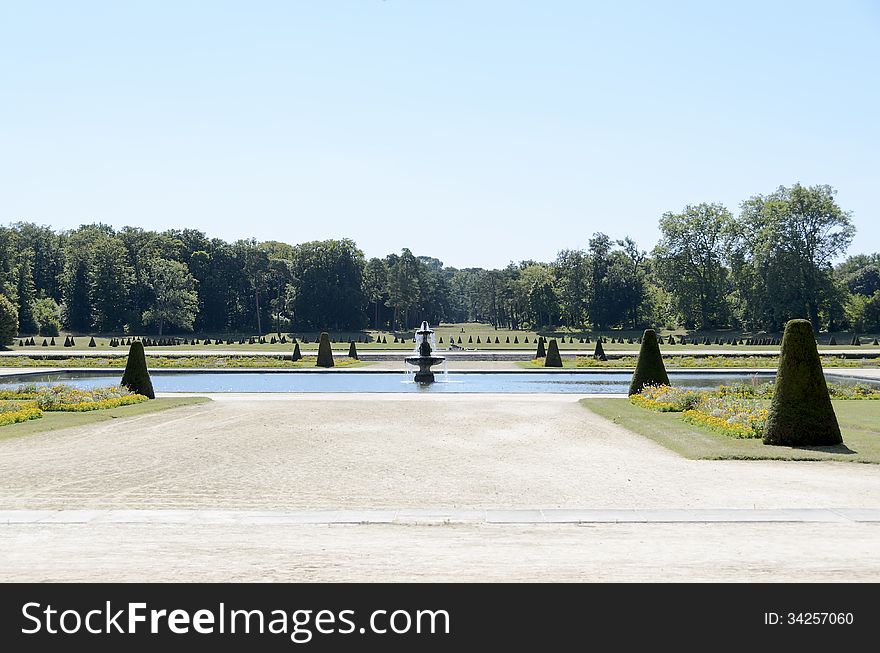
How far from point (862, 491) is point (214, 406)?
14.9 metres

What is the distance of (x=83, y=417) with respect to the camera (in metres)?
17.1

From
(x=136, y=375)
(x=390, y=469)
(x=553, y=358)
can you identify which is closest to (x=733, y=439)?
(x=390, y=469)

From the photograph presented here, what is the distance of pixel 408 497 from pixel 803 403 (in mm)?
7106

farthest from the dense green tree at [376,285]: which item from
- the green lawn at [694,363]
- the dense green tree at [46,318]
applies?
the green lawn at [694,363]

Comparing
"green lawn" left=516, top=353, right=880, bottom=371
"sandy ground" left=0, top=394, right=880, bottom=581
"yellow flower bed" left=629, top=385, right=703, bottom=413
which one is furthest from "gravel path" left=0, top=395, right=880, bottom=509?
"green lawn" left=516, top=353, right=880, bottom=371

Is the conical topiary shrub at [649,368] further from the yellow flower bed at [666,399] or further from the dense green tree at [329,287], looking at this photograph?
the dense green tree at [329,287]

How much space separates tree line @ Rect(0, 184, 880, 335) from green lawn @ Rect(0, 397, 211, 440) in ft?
201

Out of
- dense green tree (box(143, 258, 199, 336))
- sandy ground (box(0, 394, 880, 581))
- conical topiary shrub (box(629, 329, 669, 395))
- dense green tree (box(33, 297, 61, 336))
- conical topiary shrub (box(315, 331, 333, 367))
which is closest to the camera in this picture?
sandy ground (box(0, 394, 880, 581))

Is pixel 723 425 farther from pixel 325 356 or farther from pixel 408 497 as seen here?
pixel 325 356

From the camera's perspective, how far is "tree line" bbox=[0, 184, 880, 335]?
7606 centimetres

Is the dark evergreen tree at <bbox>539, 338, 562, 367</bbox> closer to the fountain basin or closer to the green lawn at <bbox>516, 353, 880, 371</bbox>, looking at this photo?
the green lawn at <bbox>516, 353, 880, 371</bbox>
